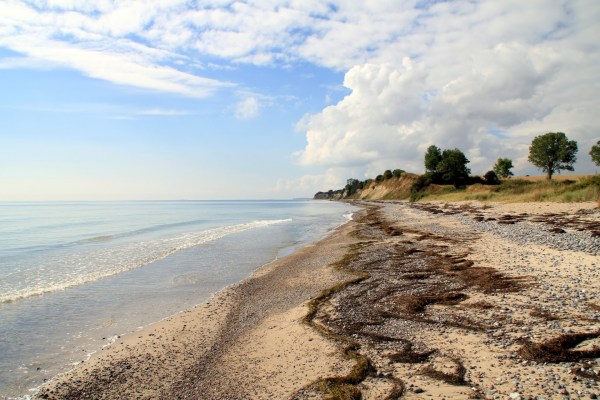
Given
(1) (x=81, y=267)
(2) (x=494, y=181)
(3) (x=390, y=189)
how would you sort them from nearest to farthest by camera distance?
(1) (x=81, y=267)
(2) (x=494, y=181)
(3) (x=390, y=189)

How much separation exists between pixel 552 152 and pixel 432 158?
3144 centimetres

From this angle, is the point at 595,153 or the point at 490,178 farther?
the point at 490,178

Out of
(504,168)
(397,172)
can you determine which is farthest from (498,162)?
(397,172)

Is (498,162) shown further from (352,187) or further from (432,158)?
(352,187)

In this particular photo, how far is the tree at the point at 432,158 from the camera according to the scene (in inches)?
4102

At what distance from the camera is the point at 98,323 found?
10336 mm

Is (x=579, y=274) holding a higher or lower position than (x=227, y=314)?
higher

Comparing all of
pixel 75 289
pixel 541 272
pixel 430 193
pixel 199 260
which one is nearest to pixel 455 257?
pixel 541 272

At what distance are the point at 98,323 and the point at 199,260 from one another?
34.4 feet

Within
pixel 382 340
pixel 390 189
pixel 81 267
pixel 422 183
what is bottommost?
pixel 81 267

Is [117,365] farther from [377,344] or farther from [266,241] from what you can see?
[266,241]

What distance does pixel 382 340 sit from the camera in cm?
755

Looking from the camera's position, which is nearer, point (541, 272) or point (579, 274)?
point (579, 274)

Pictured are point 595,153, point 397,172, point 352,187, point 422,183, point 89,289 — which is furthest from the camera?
point 352,187
